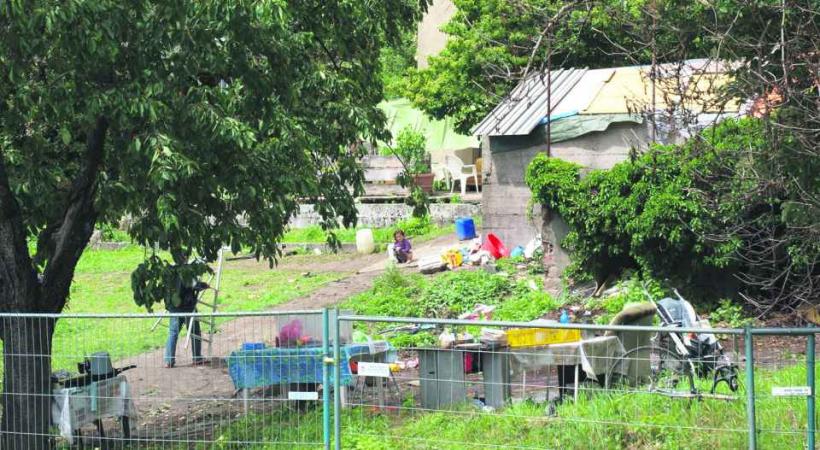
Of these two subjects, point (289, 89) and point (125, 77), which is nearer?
point (125, 77)

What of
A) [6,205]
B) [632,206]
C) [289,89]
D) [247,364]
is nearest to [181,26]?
[289,89]

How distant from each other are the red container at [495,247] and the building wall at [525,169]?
13 centimetres

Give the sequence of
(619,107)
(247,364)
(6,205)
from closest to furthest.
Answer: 1. (247,364)
2. (6,205)
3. (619,107)

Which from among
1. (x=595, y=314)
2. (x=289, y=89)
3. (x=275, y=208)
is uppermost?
(x=289, y=89)

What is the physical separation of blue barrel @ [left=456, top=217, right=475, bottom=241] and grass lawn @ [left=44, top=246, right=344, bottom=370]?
307 cm

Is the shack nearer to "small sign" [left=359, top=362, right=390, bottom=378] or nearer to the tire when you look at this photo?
the tire

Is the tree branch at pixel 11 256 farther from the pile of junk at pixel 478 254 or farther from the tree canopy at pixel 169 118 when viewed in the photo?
the pile of junk at pixel 478 254

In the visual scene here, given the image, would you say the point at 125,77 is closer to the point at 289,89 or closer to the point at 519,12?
the point at 289,89

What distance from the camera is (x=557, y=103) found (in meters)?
20.7

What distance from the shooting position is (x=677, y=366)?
10828 millimetres

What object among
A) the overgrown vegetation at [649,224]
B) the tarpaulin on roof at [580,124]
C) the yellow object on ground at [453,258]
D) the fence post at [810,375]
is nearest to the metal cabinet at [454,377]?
the fence post at [810,375]

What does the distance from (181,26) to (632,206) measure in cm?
945

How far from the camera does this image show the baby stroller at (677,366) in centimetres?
885

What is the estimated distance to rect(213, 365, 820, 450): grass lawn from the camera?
311 inches
